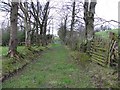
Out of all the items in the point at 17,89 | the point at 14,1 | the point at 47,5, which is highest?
the point at 47,5

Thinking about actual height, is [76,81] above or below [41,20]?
below

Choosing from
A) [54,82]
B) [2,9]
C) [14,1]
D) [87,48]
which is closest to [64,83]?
[54,82]

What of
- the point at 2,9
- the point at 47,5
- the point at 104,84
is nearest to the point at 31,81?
the point at 104,84

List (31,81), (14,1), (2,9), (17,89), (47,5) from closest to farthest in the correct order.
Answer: (17,89)
(31,81)
(14,1)
(2,9)
(47,5)

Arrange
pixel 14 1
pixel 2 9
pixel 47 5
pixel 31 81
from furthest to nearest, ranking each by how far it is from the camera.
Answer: pixel 47 5
pixel 2 9
pixel 14 1
pixel 31 81

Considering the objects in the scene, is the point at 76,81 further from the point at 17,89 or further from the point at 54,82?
the point at 17,89

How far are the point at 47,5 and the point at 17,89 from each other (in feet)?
117

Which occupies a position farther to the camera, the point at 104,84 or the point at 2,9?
the point at 2,9

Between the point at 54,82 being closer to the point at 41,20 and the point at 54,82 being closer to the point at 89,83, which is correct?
the point at 89,83

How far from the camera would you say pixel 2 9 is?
84.0ft

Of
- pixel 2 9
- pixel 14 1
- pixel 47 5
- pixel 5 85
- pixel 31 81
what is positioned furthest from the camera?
pixel 47 5

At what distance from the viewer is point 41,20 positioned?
146ft

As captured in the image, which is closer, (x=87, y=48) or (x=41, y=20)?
(x=87, y=48)

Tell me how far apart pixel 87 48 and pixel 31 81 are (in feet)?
37.8
